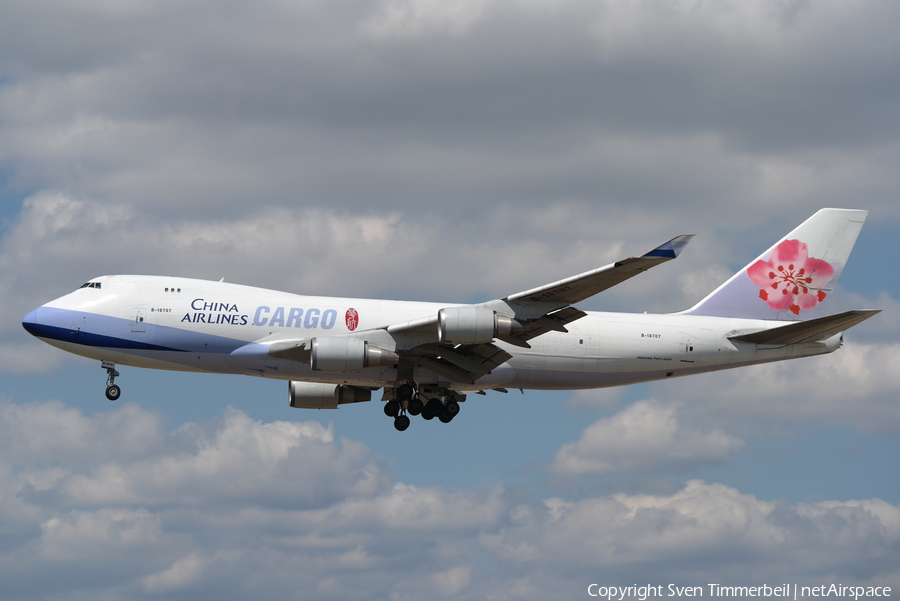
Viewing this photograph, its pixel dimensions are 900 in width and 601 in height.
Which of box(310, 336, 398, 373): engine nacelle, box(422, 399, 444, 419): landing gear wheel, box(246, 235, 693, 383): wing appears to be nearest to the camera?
box(246, 235, 693, 383): wing

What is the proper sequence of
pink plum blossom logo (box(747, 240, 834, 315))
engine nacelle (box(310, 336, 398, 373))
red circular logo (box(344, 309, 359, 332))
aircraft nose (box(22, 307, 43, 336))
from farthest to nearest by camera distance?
pink plum blossom logo (box(747, 240, 834, 315)) → red circular logo (box(344, 309, 359, 332)) → aircraft nose (box(22, 307, 43, 336)) → engine nacelle (box(310, 336, 398, 373))

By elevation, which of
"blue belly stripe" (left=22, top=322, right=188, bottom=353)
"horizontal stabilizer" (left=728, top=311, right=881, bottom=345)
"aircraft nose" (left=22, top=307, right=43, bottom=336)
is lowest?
"horizontal stabilizer" (left=728, top=311, right=881, bottom=345)

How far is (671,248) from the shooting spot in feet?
121

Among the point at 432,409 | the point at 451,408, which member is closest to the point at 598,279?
the point at 451,408

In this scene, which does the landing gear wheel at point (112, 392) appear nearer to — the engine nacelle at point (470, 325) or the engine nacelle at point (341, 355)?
the engine nacelle at point (341, 355)

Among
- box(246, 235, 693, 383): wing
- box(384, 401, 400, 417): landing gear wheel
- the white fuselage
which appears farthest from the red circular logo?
box(384, 401, 400, 417): landing gear wheel

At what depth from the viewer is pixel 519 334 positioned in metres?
42.6

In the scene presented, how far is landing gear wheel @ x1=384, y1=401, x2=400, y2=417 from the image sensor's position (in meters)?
48.5

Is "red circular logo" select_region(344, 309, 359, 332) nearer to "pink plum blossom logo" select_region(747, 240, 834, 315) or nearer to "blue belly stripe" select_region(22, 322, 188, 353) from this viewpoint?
"blue belly stripe" select_region(22, 322, 188, 353)

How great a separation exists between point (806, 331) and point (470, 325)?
15904mm

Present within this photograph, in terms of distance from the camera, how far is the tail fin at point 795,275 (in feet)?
169

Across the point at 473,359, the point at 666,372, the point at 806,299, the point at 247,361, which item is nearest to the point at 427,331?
the point at 473,359

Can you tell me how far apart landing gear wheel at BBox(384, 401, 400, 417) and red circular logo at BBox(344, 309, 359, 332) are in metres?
4.60

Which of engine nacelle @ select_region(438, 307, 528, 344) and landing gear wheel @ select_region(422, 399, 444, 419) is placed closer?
engine nacelle @ select_region(438, 307, 528, 344)
